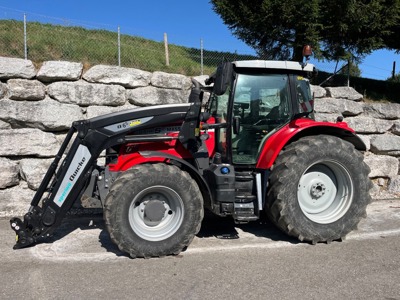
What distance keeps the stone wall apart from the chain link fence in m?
0.97

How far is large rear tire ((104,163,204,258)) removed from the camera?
396 cm

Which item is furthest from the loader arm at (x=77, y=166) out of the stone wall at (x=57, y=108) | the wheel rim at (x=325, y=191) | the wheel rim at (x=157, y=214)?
the stone wall at (x=57, y=108)

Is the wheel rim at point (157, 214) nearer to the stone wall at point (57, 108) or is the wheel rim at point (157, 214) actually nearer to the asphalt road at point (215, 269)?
the asphalt road at point (215, 269)

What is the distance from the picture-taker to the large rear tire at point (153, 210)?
396 cm

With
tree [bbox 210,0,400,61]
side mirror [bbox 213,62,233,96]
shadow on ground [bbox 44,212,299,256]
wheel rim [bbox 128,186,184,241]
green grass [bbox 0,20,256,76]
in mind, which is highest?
tree [bbox 210,0,400,61]

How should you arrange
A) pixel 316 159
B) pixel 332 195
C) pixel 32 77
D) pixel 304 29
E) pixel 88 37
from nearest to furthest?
pixel 316 159, pixel 332 195, pixel 32 77, pixel 88 37, pixel 304 29

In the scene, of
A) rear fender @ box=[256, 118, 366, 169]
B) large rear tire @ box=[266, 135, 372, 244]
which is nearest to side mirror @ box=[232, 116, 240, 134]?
rear fender @ box=[256, 118, 366, 169]

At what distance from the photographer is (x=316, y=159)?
4535 mm

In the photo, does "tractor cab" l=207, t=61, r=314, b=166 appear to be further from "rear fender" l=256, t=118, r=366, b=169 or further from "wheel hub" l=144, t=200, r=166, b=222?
"wheel hub" l=144, t=200, r=166, b=222

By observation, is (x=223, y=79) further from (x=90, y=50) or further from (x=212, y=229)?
(x=90, y=50)

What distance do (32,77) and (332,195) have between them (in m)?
5.31

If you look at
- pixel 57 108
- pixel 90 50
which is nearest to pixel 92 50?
pixel 90 50

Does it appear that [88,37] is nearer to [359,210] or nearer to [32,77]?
[32,77]

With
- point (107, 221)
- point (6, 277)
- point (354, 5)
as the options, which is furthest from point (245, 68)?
point (354, 5)
